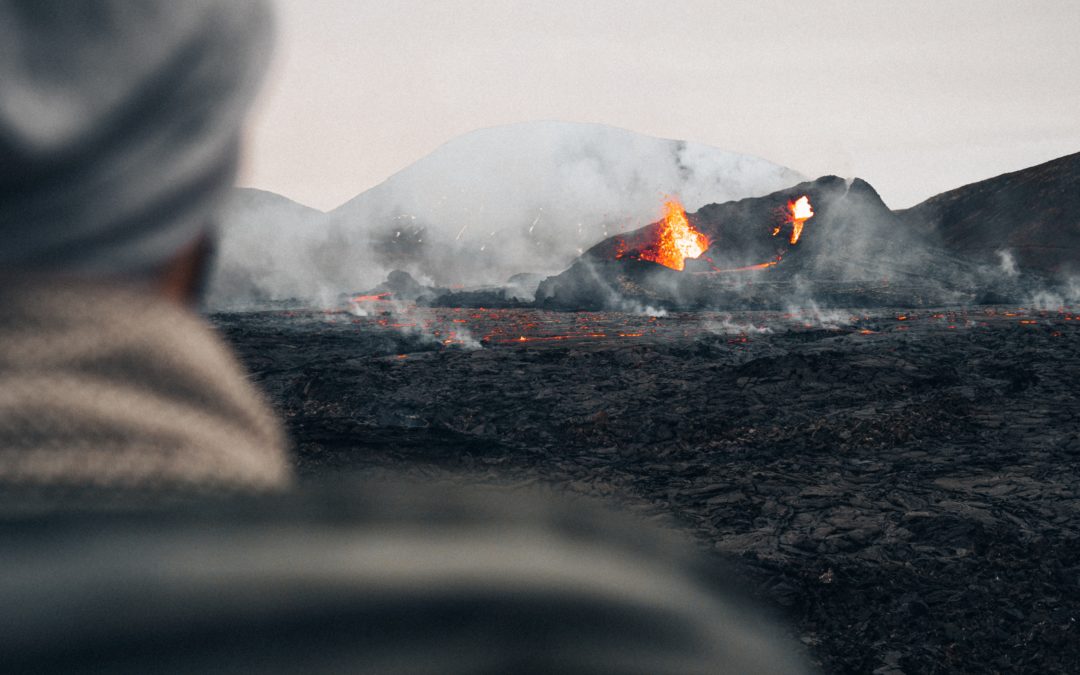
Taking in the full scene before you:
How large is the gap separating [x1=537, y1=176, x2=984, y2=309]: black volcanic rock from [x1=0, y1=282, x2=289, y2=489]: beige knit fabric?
46625 mm

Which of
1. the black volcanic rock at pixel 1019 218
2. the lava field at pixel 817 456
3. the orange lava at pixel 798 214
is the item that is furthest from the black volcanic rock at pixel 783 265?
the lava field at pixel 817 456

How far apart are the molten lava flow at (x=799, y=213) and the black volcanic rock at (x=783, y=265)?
0.64 m

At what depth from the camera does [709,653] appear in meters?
4.50

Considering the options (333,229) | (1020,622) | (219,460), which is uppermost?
(333,229)

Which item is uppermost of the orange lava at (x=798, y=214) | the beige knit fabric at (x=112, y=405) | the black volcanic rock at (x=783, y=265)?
the orange lava at (x=798, y=214)

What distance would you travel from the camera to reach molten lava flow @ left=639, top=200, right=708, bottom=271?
7706cm

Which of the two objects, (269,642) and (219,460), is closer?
(269,642)

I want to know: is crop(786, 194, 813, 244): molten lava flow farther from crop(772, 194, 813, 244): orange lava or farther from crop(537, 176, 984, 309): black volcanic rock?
crop(537, 176, 984, 309): black volcanic rock

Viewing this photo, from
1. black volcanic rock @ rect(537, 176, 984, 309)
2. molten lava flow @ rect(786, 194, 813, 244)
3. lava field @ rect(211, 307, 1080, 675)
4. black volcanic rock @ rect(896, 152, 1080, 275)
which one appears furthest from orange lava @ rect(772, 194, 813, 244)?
lava field @ rect(211, 307, 1080, 675)

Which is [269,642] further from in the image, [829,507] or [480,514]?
[829,507]

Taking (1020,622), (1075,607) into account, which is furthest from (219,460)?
(1075,607)

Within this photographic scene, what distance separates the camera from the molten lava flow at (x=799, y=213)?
80750mm

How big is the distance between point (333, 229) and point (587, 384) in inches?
7604

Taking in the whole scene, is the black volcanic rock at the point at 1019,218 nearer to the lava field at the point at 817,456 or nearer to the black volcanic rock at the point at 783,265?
the black volcanic rock at the point at 783,265
